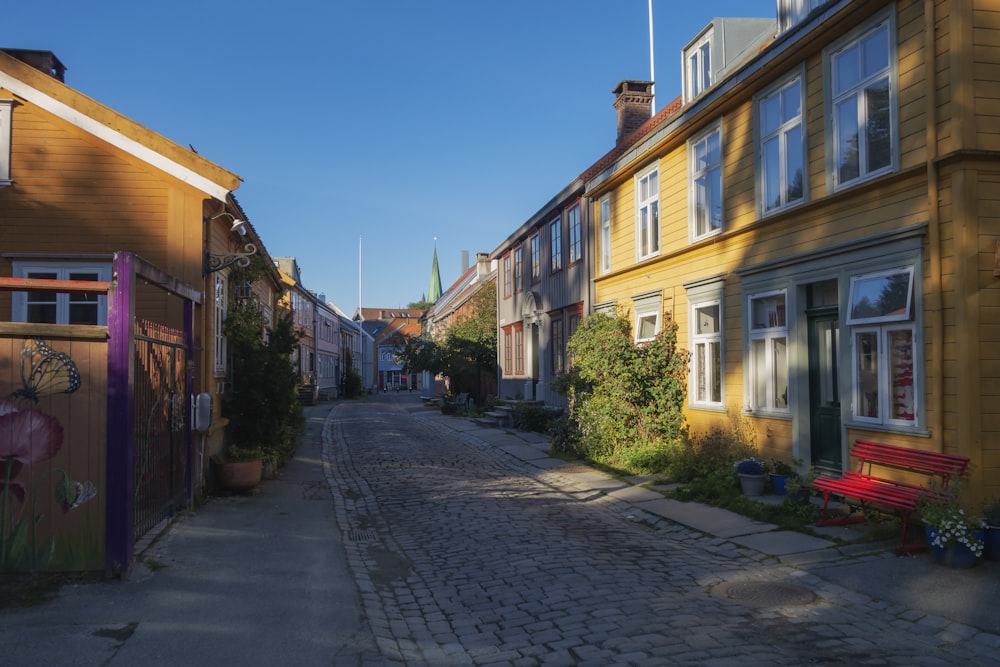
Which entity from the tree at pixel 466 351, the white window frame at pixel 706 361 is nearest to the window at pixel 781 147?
the white window frame at pixel 706 361

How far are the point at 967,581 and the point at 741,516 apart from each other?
3.16m

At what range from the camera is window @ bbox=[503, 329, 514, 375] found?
90.7ft

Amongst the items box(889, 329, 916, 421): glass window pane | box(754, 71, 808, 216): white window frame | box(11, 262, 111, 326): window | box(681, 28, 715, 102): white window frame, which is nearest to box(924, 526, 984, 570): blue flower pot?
box(889, 329, 916, 421): glass window pane

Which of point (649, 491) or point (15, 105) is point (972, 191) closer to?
point (649, 491)

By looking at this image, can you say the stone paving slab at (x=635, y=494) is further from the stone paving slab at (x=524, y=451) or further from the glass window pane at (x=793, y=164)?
the glass window pane at (x=793, y=164)

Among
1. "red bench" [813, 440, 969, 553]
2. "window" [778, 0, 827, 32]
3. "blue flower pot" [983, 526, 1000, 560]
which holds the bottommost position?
"blue flower pot" [983, 526, 1000, 560]

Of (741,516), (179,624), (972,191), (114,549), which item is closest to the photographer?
(179,624)

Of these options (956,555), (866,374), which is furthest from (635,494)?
(956,555)

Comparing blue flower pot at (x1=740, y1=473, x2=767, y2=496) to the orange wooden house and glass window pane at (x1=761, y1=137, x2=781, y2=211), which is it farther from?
the orange wooden house

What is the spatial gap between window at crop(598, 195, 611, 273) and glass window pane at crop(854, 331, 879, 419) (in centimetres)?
876

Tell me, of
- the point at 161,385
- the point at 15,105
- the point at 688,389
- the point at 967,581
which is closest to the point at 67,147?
the point at 15,105

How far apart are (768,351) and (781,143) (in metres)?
2.95

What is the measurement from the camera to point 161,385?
7.97 meters

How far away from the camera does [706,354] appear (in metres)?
13.0
